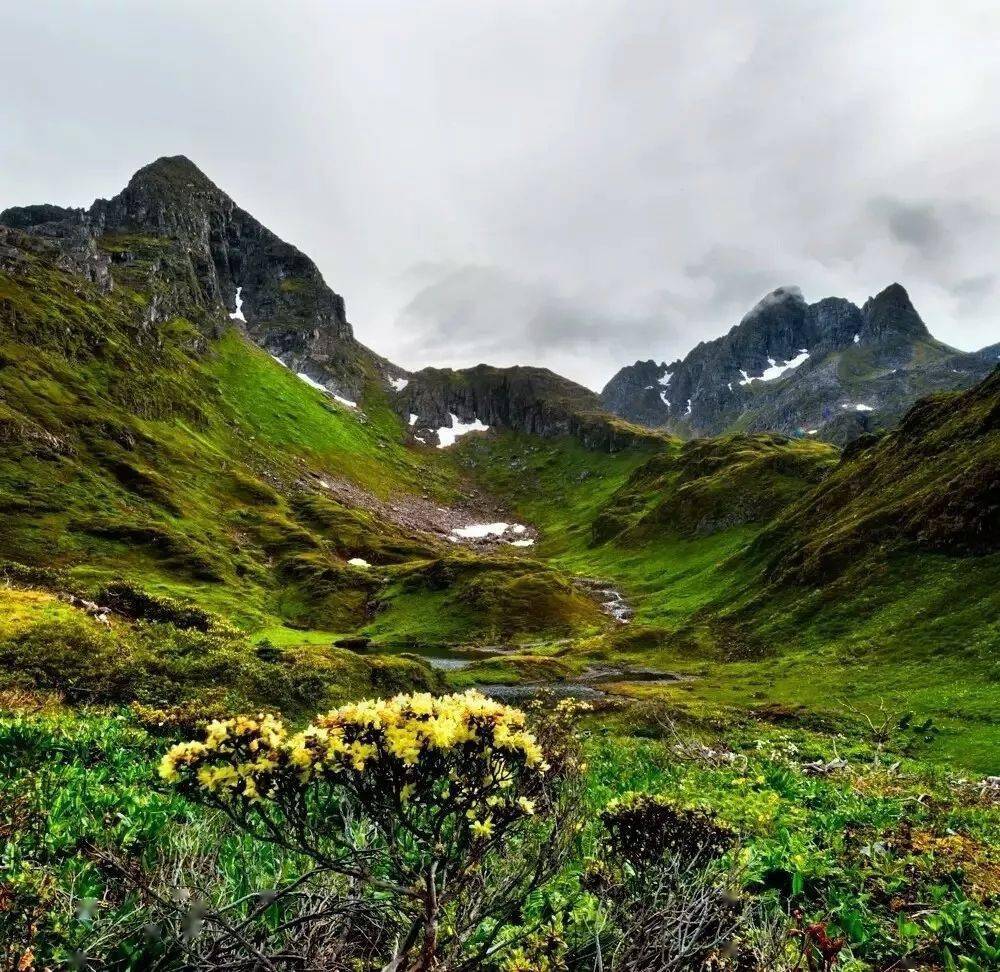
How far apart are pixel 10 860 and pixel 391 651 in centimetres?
8052

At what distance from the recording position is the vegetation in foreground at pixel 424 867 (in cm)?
508

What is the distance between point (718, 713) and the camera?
41.4 m

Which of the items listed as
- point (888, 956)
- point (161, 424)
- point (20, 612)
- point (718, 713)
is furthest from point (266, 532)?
point (888, 956)

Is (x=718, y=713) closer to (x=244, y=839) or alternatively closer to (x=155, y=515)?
(x=244, y=839)

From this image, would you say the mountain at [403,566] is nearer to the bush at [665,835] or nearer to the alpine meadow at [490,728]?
the alpine meadow at [490,728]

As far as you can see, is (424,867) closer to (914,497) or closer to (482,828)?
(482,828)

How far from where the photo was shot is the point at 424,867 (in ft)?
18.0

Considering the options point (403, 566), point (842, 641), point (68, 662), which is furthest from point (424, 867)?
point (403, 566)

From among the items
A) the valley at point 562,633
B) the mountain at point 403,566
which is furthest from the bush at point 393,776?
the mountain at point 403,566

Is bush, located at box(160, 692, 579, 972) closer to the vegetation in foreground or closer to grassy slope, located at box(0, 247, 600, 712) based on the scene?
the vegetation in foreground

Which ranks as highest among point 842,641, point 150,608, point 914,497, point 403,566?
point 914,497

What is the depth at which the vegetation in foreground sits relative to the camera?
16.7ft

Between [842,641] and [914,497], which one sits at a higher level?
[914,497]

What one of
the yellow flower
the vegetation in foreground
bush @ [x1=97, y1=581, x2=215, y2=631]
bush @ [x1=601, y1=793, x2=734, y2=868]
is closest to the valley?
the vegetation in foreground
